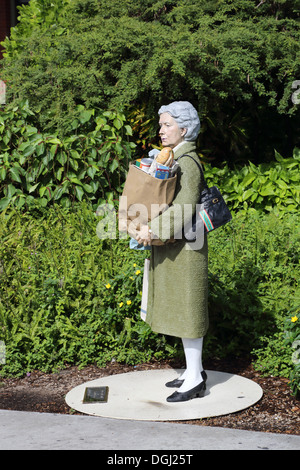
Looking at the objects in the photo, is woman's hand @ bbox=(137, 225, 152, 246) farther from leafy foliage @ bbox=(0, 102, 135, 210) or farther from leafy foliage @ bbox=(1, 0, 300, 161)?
leafy foliage @ bbox=(0, 102, 135, 210)

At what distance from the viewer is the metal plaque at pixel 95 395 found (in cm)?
420

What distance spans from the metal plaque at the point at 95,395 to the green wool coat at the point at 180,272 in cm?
53

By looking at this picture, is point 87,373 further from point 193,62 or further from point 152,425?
point 193,62

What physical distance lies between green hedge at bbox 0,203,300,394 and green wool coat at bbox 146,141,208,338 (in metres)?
0.65

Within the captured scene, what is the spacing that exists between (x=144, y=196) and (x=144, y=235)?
24cm

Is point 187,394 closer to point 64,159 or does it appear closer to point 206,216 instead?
point 206,216

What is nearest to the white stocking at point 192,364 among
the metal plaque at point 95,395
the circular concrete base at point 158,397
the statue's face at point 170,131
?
the circular concrete base at point 158,397

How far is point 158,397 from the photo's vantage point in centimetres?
426

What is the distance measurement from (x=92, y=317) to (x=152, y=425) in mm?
1336

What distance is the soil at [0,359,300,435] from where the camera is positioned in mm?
3891

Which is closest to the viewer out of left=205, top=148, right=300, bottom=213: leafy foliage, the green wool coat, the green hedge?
the green wool coat

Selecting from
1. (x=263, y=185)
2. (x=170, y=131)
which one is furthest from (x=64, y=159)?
(x=170, y=131)

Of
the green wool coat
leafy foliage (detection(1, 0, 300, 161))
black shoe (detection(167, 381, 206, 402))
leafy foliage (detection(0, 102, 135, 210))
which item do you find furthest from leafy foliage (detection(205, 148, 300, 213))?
black shoe (detection(167, 381, 206, 402))

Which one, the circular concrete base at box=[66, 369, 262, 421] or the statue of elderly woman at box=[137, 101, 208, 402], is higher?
the statue of elderly woman at box=[137, 101, 208, 402]
